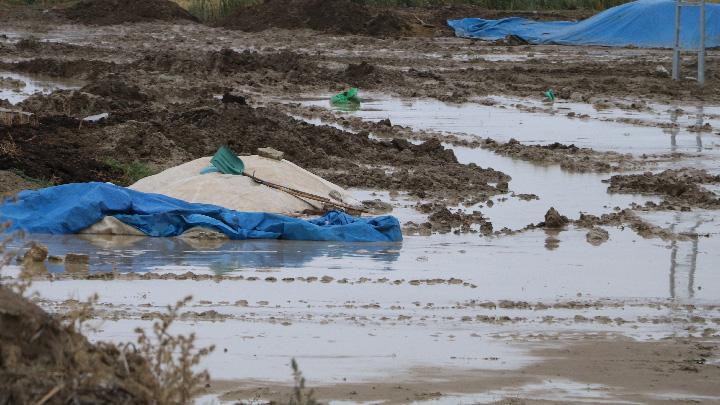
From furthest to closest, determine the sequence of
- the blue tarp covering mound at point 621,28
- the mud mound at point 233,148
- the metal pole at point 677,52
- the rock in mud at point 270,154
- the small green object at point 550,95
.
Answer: the blue tarp covering mound at point 621,28 < the metal pole at point 677,52 < the small green object at point 550,95 < the mud mound at point 233,148 < the rock in mud at point 270,154

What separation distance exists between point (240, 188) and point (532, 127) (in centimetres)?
1013

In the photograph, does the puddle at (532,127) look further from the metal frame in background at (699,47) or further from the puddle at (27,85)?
the puddle at (27,85)

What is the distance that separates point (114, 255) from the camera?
12039 millimetres

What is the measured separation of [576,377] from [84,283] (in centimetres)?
446

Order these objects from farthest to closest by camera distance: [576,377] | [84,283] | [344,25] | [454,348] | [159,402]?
1. [344,25]
2. [84,283]
3. [454,348]
4. [576,377]
5. [159,402]

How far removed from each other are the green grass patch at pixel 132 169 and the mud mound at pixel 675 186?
592 centimetres

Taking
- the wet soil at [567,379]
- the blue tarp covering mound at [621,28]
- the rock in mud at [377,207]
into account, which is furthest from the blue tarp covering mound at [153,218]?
the blue tarp covering mound at [621,28]

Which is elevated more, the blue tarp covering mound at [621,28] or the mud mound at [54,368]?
the blue tarp covering mound at [621,28]

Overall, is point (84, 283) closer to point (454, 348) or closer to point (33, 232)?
point (33, 232)

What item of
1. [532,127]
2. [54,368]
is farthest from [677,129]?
[54,368]

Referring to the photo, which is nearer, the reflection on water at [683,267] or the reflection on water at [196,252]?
the reflection on water at [683,267]

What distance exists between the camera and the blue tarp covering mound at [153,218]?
1302 centimetres

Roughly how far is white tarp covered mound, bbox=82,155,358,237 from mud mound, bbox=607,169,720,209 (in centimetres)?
395

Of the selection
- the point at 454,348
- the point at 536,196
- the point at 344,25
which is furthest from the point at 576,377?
the point at 344,25
